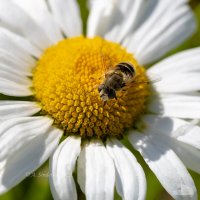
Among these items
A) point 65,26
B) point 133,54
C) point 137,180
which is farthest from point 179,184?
point 65,26

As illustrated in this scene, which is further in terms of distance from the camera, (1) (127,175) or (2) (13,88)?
(2) (13,88)

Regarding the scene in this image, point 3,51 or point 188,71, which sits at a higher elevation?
point 3,51

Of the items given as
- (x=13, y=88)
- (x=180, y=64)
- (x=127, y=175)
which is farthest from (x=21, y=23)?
(x=127, y=175)

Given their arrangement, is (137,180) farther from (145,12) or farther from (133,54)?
(145,12)

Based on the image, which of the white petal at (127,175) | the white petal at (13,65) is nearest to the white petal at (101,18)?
the white petal at (13,65)

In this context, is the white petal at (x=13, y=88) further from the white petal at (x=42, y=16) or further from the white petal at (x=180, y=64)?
the white petal at (x=180, y=64)

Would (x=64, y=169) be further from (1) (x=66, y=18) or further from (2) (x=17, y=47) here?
(1) (x=66, y=18)
